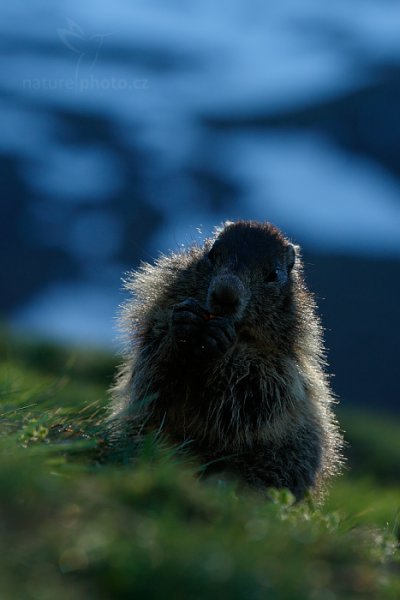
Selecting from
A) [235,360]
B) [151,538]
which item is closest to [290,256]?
[235,360]

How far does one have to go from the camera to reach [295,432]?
5926 millimetres

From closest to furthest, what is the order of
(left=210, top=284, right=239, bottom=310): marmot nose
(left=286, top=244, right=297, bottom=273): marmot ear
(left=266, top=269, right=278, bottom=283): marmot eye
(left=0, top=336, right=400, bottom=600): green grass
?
1. (left=0, top=336, right=400, bottom=600): green grass
2. (left=210, top=284, right=239, bottom=310): marmot nose
3. (left=266, top=269, right=278, bottom=283): marmot eye
4. (left=286, top=244, right=297, bottom=273): marmot ear

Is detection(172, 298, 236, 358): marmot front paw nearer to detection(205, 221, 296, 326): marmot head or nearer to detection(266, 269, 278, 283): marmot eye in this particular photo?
detection(205, 221, 296, 326): marmot head

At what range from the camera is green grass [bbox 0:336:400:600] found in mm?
2467

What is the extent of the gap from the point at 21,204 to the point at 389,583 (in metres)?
49.5

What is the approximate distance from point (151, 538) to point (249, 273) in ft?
12.3

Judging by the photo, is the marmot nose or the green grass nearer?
the green grass

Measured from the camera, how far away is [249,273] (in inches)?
247

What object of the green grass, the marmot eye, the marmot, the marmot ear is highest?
the marmot ear

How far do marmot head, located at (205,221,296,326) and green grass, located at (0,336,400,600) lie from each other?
1.80m

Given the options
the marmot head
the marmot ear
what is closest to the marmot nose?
the marmot head

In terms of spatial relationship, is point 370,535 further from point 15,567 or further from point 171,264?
point 171,264

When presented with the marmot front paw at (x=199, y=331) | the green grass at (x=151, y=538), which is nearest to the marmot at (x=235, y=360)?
the marmot front paw at (x=199, y=331)

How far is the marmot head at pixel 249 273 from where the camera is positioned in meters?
5.94
